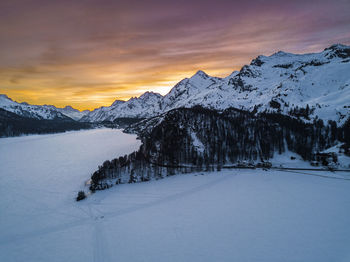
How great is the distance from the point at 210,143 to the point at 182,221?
76889 millimetres

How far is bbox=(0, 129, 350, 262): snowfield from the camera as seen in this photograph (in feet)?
102

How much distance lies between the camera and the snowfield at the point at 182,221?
1227 inches

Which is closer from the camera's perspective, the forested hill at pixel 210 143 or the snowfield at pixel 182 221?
the snowfield at pixel 182 221

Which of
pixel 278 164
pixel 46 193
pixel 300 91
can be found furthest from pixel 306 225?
pixel 300 91

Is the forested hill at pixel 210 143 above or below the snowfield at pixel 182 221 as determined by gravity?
above

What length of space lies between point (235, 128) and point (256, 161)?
42224mm

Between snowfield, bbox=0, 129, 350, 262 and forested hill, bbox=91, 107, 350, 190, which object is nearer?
snowfield, bbox=0, 129, 350, 262

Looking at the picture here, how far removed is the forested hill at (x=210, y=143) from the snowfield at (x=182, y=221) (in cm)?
1430

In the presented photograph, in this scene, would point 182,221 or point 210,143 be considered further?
point 210,143

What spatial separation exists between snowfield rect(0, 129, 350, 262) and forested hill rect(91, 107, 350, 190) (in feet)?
46.9

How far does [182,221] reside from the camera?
130ft

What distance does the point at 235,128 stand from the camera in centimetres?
13288

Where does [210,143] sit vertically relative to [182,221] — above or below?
above

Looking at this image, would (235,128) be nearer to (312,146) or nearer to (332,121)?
(312,146)
